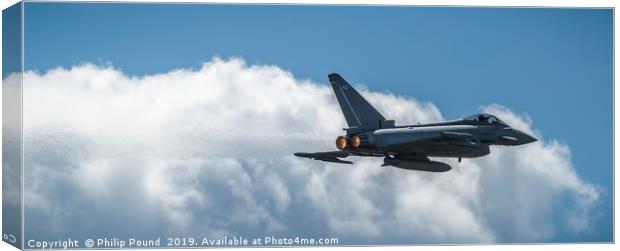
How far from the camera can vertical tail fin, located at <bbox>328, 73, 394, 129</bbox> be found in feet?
133

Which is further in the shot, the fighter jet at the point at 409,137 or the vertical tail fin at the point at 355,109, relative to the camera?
the vertical tail fin at the point at 355,109

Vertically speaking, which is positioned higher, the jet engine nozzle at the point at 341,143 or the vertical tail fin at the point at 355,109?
the vertical tail fin at the point at 355,109

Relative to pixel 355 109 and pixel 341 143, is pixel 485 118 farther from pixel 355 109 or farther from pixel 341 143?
pixel 341 143

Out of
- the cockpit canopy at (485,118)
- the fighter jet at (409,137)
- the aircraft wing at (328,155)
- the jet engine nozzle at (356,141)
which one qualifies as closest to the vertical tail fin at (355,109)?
the fighter jet at (409,137)

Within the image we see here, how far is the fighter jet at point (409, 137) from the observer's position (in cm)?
4003

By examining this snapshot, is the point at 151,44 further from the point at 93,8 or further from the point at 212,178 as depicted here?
the point at 212,178

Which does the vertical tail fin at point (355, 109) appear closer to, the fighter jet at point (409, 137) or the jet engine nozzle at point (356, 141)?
the fighter jet at point (409, 137)

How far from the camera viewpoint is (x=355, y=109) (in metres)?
40.8

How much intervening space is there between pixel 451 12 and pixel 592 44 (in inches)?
209

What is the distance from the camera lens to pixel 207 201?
133 ft

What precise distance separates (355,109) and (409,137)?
7.06 ft

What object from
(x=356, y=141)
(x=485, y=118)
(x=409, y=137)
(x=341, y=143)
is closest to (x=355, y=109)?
(x=356, y=141)

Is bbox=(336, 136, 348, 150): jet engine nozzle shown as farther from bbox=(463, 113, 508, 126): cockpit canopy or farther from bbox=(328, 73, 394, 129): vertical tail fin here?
bbox=(463, 113, 508, 126): cockpit canopy

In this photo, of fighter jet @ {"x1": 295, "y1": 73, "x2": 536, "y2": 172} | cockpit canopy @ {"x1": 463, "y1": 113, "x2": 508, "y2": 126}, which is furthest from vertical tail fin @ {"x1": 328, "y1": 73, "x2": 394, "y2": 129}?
cockpit canopy @ {"x1": 463, "y1": 113, "x2": 508, "y2": 126}
